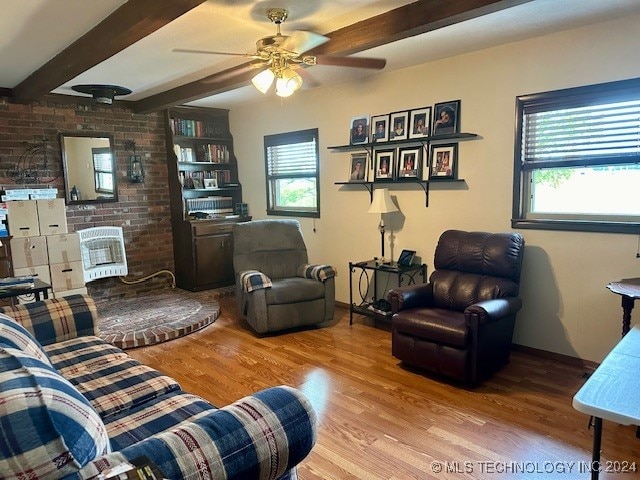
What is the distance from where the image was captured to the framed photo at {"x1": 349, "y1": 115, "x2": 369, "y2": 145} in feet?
14.0

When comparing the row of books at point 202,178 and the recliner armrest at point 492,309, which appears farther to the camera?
the row of books at point 202,178

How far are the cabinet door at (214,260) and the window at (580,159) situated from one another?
3.43 meters

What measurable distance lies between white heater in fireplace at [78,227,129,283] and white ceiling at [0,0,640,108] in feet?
5.67

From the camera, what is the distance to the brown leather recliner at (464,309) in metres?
2.85

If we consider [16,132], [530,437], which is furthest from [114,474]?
[16,132]

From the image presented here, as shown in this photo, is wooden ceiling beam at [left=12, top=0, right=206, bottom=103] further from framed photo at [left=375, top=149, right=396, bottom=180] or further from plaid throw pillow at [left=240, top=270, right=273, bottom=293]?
framed photo at [left=375, top=149, right=396, bottom=180]

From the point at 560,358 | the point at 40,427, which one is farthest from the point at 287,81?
the point at 560,358

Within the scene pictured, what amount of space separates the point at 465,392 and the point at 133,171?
A: 4.33 m

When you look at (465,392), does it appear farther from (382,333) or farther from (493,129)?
(493,129)

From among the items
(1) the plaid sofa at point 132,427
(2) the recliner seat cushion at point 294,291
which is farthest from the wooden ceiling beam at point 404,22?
(1) the plaid sofa at point 132,427

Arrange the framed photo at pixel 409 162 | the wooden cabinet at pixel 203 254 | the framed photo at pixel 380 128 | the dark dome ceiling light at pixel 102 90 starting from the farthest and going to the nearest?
the wooden cabinet at pixel 203 254 < the dark dome ceiling light at pixel 102 90 < the framed photo at pixel 380 128 < the framed photo at pixel 409 162

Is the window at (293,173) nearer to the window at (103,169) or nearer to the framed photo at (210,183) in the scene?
the framed photo at (210,183)

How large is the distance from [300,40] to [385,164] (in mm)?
1894

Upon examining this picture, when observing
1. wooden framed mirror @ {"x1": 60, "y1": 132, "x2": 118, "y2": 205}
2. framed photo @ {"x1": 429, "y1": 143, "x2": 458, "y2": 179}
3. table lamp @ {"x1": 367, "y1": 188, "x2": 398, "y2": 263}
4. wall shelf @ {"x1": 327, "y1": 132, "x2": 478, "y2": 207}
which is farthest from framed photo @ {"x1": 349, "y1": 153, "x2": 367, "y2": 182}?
wooden framed mirror @ {"x1": 60, "y1": 132, "x2": 118, "y2": 205}
